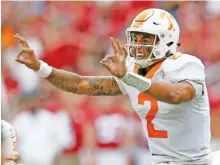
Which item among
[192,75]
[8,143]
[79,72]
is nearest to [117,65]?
[192,75]

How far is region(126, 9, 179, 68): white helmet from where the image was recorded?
17.2 feet

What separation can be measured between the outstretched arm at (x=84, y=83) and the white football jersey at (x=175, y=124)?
0.34 m

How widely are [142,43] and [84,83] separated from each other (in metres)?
0.71

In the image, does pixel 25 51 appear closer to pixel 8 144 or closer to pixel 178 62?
pixel 8 144

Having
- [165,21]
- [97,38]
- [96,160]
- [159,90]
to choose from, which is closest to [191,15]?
[97,38]

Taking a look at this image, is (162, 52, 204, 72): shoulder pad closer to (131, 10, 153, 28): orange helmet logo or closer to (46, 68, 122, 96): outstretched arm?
(131, 10, 153, 28): orange helmet logo

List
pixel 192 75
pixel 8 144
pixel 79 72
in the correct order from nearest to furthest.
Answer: pixel 8 144 → pixel 192 75 → pixel 79 72

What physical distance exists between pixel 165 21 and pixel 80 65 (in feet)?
10.4

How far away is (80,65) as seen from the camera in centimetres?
846

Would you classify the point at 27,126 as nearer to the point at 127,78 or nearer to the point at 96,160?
the point at 96,160

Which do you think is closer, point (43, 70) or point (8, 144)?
point (8, 144)

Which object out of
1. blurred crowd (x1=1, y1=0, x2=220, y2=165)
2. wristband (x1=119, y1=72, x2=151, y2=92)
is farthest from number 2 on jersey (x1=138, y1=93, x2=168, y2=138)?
blurred crowd (x1=1, y1=0, x2=220, y2=165)

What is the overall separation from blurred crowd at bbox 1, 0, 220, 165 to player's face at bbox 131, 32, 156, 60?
268 cm

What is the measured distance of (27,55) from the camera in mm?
5496
